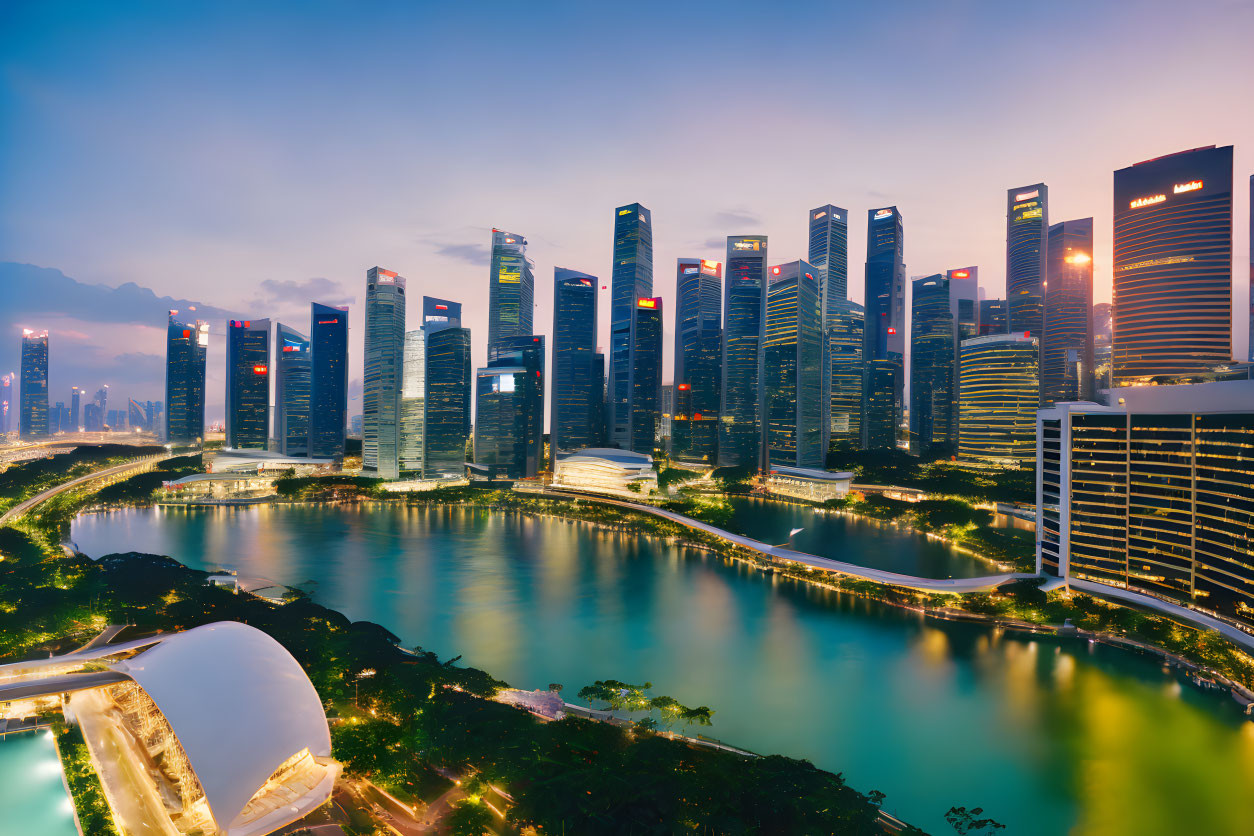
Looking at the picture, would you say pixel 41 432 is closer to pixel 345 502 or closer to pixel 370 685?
pixel 345 502

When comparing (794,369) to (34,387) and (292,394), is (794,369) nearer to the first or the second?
(292,394)

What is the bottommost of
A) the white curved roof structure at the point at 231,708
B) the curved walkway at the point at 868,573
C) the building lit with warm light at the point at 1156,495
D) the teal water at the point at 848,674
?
the teal water at the point at 848,674

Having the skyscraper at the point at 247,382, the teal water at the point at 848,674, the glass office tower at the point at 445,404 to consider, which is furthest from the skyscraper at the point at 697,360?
the skyscraper at the point at 247,382

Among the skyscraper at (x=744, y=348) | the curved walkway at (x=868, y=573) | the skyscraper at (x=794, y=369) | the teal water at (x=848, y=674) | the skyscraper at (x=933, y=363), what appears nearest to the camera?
the teal water at (x=848, y=674)

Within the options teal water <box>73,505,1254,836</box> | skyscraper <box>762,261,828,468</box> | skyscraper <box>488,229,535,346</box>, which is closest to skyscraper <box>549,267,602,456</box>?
skyscraper <box>488,229,535,346</box>

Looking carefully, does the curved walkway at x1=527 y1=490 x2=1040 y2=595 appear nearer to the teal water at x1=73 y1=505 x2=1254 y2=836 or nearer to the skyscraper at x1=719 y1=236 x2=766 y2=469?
the teal water at x1=73 y1=505 x2=1254 y2=836

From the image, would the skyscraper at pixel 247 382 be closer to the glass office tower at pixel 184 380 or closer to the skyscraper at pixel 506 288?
the glass office tower at pixel 184 380

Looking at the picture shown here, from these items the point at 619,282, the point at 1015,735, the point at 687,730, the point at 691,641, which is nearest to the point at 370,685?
the point at 687,730

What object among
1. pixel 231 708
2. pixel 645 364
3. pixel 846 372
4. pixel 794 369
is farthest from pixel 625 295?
pixel 231 708
